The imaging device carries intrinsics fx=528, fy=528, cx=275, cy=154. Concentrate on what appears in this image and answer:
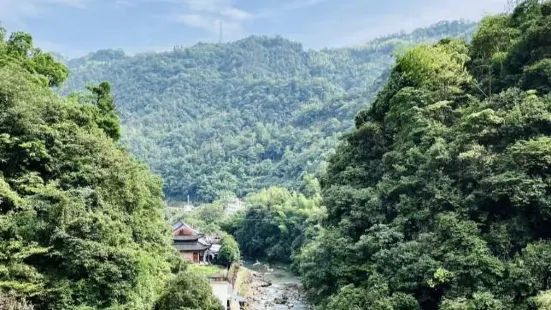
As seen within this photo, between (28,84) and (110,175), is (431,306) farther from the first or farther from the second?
(28,84)

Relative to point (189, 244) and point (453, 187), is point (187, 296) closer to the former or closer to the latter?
point (453, 187)

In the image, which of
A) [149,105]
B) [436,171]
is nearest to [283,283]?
[436,171]

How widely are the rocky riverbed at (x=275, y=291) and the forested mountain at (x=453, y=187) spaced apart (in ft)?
35.7

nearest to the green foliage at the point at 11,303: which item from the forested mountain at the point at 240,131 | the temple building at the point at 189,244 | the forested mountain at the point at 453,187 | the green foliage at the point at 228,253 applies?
the forested mountain at the point at 453,187

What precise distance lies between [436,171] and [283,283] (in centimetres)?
2502

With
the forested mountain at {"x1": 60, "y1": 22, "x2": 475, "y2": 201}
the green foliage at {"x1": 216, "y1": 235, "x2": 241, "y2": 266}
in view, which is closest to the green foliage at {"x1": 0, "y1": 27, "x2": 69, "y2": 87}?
the green foliage at {"x1": 216, "y1": 235, "x2": 241, "y2": 266}

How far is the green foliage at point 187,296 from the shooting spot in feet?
56.2

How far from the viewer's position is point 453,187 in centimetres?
1894

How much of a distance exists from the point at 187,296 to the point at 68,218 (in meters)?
4.50

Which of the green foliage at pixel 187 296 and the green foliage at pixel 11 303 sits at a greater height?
the green foliage at pixel 11 303

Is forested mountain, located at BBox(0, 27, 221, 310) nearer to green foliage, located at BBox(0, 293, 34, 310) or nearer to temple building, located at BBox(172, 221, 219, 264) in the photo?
green foliage, located at BBox(0, 293, 34, 310)

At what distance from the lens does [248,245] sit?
57125mm

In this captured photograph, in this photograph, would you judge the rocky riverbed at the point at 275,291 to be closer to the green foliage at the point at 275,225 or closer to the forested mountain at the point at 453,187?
the green foliage at the point at 275,225

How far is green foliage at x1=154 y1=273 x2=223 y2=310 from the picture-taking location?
17.1m
